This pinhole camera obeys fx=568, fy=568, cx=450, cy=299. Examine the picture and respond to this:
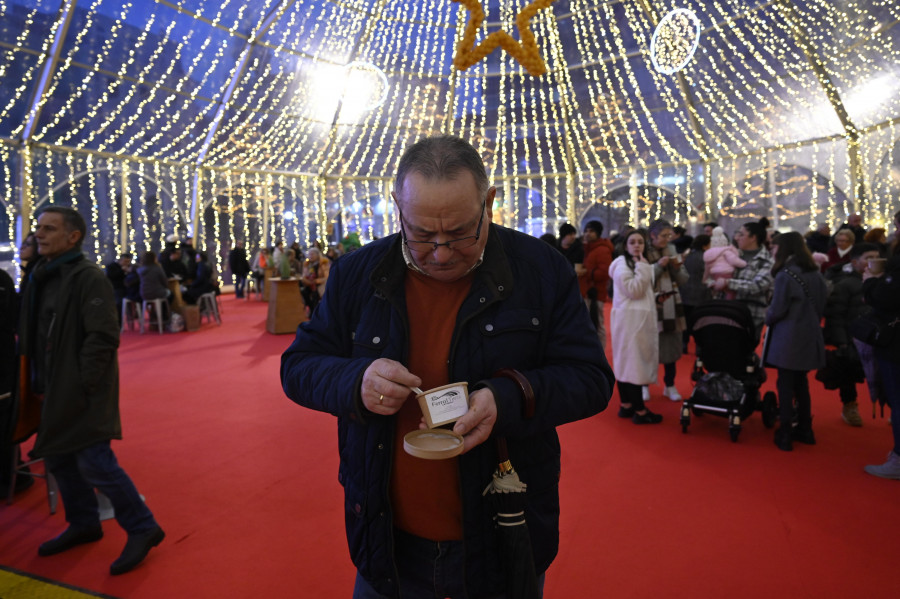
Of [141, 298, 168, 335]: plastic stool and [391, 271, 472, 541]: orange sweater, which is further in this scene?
[141, 298, 168, 335]: plastic stool

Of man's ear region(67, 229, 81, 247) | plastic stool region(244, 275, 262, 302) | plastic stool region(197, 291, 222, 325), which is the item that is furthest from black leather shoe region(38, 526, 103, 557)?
plastic stool region(244, 275, 262, 302)

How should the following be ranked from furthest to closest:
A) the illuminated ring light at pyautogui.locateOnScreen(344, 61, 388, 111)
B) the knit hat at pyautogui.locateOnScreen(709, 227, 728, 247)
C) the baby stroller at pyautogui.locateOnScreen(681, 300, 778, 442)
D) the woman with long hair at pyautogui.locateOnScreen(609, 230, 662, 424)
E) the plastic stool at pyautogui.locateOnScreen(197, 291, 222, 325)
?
the illuminated ring light at pyautogui.locateOnScreen(344, 61, 388, 111)
the plastic stool at pyautogui.locateOnScreen(197, 291, 222, 325)
the knit hat at pyautogui.locateOnScreen(709, 227, 728, 247)
the woman with long hair at pyautogui.locateOnScreen(609, 230, 662, 424)
the baby stroller at pyautogui.locateOnScreen(681, 300, 778, 442)

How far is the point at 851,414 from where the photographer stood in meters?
3.94

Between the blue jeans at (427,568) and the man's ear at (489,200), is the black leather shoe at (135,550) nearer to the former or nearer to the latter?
the blue jeans at (427,568)

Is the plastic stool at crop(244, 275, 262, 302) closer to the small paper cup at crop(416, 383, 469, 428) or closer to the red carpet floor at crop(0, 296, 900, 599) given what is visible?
the red carpet floor at crop(0, 296, 900, 599)

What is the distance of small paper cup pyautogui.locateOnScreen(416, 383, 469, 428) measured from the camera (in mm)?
988

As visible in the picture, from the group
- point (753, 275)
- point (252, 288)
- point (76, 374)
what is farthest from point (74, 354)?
point (252, 288)

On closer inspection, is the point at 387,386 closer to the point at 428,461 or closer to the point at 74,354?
the point at 428,461

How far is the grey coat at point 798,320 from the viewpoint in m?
3.51

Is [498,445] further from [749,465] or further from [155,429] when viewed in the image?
[155,429]

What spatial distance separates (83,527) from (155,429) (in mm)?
1692

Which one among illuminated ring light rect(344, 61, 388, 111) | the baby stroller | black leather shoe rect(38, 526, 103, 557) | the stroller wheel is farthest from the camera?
illuminated ring light rect(344, 61, 388, 111)

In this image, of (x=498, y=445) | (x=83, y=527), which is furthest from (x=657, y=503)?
(x=83, y=527)

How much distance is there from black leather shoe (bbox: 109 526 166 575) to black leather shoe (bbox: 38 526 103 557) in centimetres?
32
